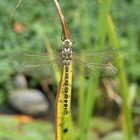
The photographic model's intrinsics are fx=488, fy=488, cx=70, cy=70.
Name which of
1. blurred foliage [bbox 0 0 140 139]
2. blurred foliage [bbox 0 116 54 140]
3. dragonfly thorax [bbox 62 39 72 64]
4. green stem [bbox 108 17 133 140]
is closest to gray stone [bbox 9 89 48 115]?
blurred foliage [bbox 0 0 140 139]

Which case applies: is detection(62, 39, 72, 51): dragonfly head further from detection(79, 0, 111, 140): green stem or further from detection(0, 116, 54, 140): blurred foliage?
detection(0, 116, 54, 140): blurred foliage

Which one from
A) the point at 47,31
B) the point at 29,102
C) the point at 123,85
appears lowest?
the point at 123,85

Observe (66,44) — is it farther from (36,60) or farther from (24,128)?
(24,128)

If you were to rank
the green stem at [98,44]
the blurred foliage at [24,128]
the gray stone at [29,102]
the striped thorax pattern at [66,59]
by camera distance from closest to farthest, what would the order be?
the striped thorax pattern at [66,59] < the green stem at [98,44] < the blurred foliage at [24,128] < the gray stone at [29,102]

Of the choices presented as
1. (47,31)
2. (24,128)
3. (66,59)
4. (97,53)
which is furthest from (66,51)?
(47,31)

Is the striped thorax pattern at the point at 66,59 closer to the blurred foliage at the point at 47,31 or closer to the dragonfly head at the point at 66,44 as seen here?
the dragonfly head at the point at 66,44

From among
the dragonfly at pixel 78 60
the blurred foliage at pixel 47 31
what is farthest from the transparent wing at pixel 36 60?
the blurred foliage at pixel 47 31
